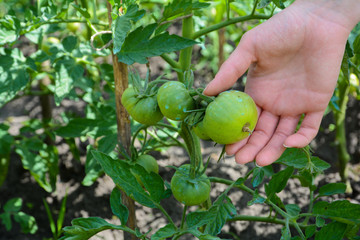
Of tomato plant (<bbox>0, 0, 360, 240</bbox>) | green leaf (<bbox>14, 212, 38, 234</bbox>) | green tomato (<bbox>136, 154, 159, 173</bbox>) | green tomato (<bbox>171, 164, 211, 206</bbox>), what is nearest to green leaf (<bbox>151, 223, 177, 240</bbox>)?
tomato plant (<bbox>0, 0, 360, 240</bbox>)

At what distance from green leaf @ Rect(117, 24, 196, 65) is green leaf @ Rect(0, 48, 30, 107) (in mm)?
467

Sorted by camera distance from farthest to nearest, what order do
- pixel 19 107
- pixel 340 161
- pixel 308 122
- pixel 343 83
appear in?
pixel 19 107
pixel 340 161
pixel 343 83
pixel 308 122

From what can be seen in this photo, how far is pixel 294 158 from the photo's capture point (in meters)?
1.14

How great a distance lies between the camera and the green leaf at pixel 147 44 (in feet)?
3.39

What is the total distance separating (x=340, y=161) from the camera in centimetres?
208

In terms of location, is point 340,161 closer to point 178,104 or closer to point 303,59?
point 303,59

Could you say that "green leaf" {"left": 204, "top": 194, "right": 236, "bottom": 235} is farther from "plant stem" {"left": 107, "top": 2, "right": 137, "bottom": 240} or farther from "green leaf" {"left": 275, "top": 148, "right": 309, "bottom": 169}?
"plant stem" {"left": 107, "top": 2, "right": 137, "bottom": 240}

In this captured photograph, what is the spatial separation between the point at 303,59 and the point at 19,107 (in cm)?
220

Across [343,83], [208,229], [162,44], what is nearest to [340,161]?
[343,83]

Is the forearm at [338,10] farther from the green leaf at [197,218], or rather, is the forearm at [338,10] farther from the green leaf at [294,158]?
the green leaf at [197,218]

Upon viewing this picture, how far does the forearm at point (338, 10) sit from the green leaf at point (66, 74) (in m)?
0.77

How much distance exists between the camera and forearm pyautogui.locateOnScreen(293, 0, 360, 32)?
1122 millimetres

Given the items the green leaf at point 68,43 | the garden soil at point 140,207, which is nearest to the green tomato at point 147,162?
the green leaf at point 68,43

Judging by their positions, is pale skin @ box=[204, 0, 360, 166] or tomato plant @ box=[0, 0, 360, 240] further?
pale skin @ box=[204, 0, 360, 166]
